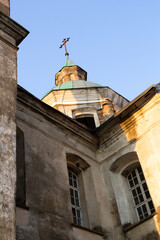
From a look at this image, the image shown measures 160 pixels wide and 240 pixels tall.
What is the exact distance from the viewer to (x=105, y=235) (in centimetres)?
938

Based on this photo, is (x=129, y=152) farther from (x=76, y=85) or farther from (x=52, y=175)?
(x=76, y=85)

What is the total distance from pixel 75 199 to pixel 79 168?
1085 millimetres

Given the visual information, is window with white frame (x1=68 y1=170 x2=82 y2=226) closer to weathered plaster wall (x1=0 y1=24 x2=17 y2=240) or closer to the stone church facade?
the stone church facade

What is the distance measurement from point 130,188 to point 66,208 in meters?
2.90

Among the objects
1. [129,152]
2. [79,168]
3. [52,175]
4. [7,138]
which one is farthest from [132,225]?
[7,138]

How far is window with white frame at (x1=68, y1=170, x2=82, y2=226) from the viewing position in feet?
32.4

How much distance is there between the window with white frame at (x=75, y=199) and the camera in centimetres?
987

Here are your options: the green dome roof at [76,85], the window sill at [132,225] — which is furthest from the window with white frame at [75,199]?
the green dome roof at [76,85]

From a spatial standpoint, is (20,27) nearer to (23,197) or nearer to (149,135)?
(23,197)

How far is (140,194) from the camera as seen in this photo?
34.6 feet

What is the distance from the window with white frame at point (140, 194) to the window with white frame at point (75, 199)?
1707 mm

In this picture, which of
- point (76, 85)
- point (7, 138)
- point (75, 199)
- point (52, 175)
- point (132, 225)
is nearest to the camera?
point (7, 138)

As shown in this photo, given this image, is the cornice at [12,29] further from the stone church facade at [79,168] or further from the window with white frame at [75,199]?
the window with white frame at [75,199]

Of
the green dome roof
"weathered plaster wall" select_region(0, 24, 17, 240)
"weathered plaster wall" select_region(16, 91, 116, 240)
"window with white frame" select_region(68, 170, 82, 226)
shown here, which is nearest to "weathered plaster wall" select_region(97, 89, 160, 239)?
"weathered plaster wall" select_region(16, 91, 116, 240)
